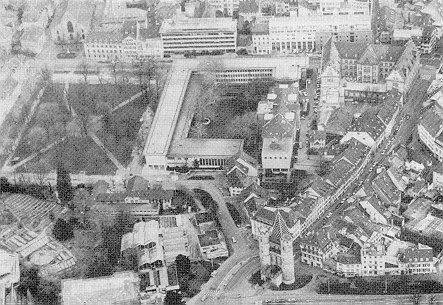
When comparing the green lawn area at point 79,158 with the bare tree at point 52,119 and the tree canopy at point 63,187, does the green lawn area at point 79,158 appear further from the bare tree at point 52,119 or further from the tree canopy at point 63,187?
the tree canopy at point 63,187

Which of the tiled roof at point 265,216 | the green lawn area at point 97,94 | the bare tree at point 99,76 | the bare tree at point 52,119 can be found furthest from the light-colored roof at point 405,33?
the bare tree at point 52,119

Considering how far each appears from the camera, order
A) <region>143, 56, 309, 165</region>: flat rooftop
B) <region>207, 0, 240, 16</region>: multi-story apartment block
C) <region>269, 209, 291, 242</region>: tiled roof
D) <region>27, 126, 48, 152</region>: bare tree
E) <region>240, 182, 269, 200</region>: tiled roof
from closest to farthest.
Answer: <region>269, 209, 291, 242</region>: tiled roof → <region>240, 182, 269, 200</region>: tiled roof → <region>143, 56, 309, 165</region>: flat rooftop → <region>27, 126, 48, 152</region>: bare tree → <region>207, 0, 240, 16</region>: multi-story apartment block

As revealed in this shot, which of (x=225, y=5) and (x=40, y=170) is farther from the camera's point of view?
(x=225, y=5)

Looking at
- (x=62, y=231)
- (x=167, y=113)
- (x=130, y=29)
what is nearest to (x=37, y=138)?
(x=167, y=113)

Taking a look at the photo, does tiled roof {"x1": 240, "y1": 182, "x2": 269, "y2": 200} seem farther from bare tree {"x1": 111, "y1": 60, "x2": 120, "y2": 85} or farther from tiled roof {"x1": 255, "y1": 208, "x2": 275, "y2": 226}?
bare tree {"x1": 111, "y1": 60, "x2": 120, "y2": 85}

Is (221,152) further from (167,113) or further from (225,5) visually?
(225,5)

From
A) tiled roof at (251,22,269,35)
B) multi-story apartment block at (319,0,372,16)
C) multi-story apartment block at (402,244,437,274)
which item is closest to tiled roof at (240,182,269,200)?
multi-story apartment block at (402,244,437,274)
